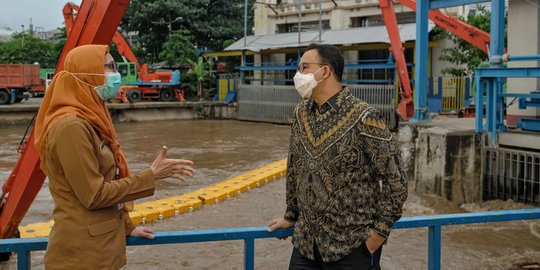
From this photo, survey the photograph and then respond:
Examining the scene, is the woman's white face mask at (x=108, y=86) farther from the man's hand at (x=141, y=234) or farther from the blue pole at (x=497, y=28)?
the blue pole at (x=497, y=28)

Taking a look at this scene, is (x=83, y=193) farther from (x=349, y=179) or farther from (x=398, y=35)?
(x=398, y=35)

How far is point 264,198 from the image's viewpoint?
954cm

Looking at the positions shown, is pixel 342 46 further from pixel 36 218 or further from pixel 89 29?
pixel 89 29

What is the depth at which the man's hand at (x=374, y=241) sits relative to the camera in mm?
2568

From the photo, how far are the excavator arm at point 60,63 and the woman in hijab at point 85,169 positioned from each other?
5.82 feet

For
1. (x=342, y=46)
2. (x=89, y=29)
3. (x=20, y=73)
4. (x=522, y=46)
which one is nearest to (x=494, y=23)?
(x=522, y=46)

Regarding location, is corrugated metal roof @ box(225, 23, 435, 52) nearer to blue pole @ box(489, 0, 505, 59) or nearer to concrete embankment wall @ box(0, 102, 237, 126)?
concrete embankment wall @ box(0, 102, 237, 126)

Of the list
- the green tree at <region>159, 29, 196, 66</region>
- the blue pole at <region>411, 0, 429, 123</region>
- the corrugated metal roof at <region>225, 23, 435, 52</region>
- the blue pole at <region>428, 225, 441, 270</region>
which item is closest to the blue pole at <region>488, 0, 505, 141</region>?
the blue pole at <region>411, 0, 429, 123</region>

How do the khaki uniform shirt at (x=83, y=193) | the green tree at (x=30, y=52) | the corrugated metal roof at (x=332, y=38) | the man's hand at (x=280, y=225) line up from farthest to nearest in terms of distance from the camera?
1. the green tree at (x=30, y=52)
2. the corrugated metal roof at (x=332, y=38)
3. the man's hand at (x=280, y=225)
4. the khaki uniform shirt at (x=83, y=193)

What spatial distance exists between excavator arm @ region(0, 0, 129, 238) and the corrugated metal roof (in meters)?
18.8

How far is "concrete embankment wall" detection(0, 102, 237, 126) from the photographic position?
73.0ft

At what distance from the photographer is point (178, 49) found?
100ft

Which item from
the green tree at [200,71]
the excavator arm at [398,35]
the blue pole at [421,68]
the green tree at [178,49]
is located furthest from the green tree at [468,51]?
the green tree at [178,49]

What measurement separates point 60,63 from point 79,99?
2.24 metres
